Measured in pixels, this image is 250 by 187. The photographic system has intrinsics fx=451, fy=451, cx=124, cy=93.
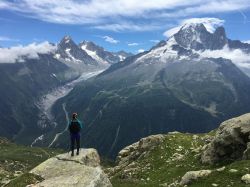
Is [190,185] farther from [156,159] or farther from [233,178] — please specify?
[156,159]

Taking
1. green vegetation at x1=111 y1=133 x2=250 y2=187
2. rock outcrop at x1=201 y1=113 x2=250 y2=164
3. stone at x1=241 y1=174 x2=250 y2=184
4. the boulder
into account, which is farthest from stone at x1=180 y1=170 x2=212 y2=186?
the boulder

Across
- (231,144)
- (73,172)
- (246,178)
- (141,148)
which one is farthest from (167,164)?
(73,172)

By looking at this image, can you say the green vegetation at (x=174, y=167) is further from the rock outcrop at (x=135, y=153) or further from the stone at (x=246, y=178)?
the rock outcrop at (x=135, y=153)

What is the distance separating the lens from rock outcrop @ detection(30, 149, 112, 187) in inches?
1319

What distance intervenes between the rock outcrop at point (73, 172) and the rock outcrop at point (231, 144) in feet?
53.3

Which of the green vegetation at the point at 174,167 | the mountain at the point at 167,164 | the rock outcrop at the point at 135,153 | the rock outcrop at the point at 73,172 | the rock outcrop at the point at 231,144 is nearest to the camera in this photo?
the rock outcrop at the point at 73,172

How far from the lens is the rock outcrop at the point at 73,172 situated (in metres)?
33.5

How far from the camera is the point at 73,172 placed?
122 feet

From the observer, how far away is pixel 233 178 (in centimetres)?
4112

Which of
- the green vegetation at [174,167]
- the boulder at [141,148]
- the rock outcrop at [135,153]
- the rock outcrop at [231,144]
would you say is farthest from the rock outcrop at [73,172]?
the boulder at [141,148]

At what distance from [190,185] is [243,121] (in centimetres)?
1562


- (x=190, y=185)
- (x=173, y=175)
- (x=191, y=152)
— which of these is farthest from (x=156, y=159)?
(x=190, y=185)

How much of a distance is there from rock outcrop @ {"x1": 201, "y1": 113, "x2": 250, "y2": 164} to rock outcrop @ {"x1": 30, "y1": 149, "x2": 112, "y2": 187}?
16257 mm

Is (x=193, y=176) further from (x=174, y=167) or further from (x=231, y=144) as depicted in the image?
(x=174, y=167)
